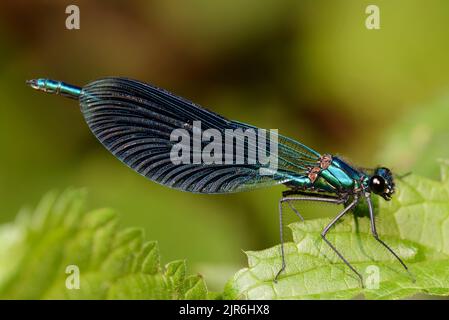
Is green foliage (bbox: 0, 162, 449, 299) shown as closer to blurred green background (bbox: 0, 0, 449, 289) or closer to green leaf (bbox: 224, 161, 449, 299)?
green leaf (bbox: 224, 161, 449, 299)

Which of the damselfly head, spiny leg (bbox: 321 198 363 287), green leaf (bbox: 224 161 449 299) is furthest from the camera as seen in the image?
the damselfly head

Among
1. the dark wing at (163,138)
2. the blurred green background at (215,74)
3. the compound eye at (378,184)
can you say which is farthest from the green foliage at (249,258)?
the blurred green background at (215,74)

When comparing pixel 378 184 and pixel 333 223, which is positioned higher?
pixel 378 184

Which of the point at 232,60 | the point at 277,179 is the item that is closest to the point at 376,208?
the point at 277,179

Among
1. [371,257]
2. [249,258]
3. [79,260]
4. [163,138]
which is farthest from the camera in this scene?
[163,138]

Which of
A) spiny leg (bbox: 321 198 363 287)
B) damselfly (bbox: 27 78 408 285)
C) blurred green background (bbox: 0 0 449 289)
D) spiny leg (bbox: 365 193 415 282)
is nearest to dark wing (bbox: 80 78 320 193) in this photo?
damselfly (bbox: 27 78 408 285)

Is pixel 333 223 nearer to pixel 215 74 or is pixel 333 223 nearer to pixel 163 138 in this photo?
pixel 163 138

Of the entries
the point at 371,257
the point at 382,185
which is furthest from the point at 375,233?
the point at 382,185

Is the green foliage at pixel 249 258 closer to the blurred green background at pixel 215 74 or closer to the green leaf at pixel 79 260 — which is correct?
the green leaf at pixel 79 260
